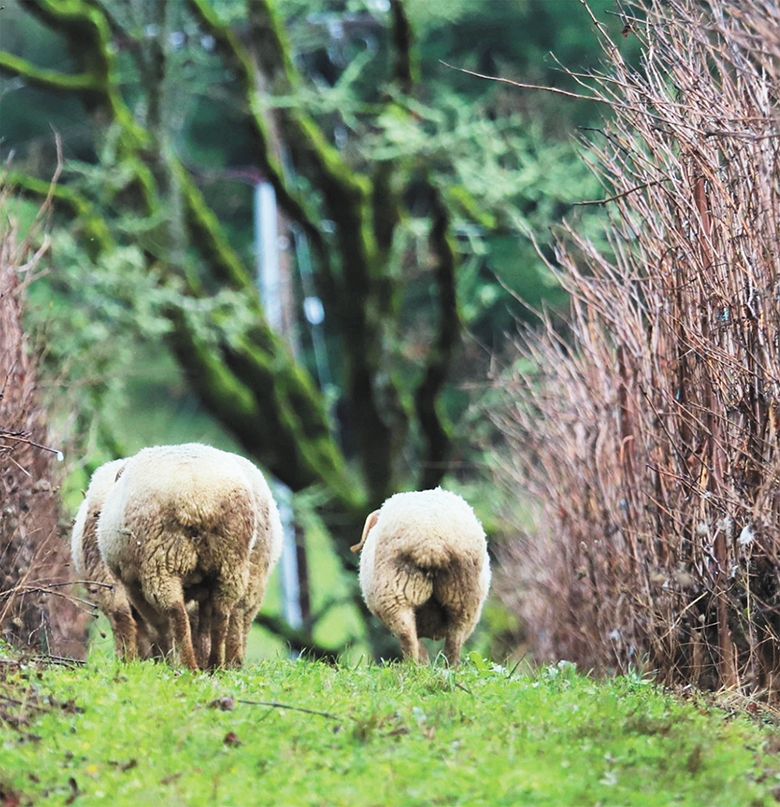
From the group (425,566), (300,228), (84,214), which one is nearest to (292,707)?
Answer: (425,566)

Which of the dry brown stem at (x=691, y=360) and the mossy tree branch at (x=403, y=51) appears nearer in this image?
the dry brown stem at (x=691, y=360)

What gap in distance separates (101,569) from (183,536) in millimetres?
1491

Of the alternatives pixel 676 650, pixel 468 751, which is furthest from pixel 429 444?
pixel 468 751

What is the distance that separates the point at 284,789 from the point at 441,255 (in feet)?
43.4

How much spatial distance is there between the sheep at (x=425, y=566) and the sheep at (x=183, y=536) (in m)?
1.07

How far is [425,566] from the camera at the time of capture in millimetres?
9203

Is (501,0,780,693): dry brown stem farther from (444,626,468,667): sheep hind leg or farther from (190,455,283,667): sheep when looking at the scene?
(190,455,283,667): sheep

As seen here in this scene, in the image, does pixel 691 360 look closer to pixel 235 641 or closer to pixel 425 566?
pixel 425 566

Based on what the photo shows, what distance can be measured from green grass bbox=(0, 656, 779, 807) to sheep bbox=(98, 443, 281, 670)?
0.56 m

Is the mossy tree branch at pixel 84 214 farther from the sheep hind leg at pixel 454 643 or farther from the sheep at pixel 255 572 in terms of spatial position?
the sheep hind leg at pixel 454 643

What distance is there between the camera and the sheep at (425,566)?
30.0 feet

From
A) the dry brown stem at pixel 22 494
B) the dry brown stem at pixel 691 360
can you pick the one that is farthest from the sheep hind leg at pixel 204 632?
the dry brown stem at pixel 691 360

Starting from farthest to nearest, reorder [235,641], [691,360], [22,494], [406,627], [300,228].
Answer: [300,228] → [22,494] → [406,627] → [235,641] → [691,360]

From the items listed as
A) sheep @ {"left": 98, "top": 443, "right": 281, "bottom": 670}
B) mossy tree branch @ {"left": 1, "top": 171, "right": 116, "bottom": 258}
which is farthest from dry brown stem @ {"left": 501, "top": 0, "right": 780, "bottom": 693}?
mossy tree branch @ {"left": 1, "top": 171, "right": 116, "bottom": 258}
